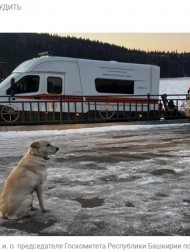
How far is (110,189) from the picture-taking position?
19.6 ft

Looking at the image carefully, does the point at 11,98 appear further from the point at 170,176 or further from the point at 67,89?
the point at 170,176

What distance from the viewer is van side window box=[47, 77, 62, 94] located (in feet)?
54.4

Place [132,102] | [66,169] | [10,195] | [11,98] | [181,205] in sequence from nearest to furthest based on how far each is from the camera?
[10,195], [181,205], [66,169], [11,98], [132,102]

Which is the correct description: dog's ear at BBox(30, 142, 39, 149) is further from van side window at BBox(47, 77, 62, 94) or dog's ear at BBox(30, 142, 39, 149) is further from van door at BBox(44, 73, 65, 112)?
van side window at BBox(47, 77, 62, 94)

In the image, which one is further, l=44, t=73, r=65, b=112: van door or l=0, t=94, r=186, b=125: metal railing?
l=44, t=73, r=65, b=112: van door

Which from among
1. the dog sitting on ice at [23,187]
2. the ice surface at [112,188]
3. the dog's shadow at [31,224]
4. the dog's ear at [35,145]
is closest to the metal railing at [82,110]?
the ice surface at [112,188]

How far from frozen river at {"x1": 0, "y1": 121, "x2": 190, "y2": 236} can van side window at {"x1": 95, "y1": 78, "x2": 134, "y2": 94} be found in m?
6.50

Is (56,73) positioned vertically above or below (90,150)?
above

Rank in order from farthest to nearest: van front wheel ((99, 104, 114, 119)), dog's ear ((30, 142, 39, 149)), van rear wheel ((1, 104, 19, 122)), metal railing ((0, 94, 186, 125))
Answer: van front wheel ((99, 104, 114, 119)), van rear wheel ((1, 104, 19, 122)), metal railing ((0, 94, 186, 125)), dog's ear ((30, 142, 39, 149))

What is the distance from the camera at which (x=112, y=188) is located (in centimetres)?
601

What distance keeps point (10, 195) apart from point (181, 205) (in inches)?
89.6

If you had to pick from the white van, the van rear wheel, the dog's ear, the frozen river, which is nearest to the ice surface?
the frozen river

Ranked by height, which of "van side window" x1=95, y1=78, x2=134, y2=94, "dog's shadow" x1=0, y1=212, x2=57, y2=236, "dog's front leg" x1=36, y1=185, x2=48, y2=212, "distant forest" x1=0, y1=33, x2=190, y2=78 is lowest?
"dog's shadow" x1=0, y1=212, x2=57, y2=236
